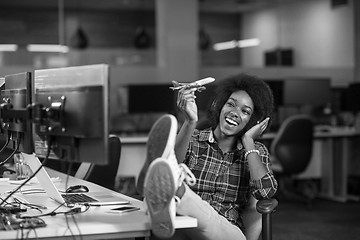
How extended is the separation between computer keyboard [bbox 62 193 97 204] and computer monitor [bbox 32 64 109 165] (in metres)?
0.40

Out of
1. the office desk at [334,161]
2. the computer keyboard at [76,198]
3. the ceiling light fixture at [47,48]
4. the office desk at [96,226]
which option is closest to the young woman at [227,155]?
the office desk at [96,226]

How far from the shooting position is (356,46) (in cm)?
949

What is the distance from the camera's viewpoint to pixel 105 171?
3.84 meters

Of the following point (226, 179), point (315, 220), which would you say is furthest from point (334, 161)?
point (226, 179)

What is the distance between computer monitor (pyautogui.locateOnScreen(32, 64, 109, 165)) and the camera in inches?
85.5

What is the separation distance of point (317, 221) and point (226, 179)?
10.8ft

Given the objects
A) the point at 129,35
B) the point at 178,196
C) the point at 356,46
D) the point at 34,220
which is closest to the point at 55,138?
the point at 34,220

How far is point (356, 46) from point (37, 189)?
281 inches

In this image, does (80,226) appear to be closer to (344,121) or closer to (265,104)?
(265,104)

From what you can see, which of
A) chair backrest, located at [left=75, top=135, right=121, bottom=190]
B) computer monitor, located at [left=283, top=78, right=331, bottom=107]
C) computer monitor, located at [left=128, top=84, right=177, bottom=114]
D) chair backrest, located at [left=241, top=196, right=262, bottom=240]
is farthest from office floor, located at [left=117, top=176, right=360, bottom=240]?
chair backrest, located at [left=241, top=196, right=262, bottom=240]

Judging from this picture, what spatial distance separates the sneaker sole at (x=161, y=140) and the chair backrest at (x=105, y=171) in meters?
1.54

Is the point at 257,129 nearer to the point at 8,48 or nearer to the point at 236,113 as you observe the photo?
the point at 236,113

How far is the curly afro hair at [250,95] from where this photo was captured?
318cm

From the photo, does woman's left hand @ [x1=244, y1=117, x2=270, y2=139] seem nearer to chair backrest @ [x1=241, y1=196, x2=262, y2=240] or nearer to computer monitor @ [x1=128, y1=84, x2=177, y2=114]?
chair backrest @ [x1=241, y1=196, x2=262, y2=240]
